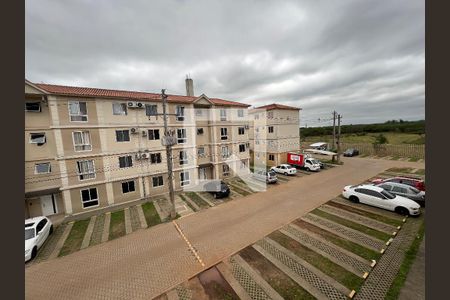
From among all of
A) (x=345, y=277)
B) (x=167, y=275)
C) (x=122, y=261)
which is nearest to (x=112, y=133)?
(x=122, y=261)

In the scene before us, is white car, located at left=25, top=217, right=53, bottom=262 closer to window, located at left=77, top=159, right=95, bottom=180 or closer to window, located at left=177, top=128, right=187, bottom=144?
window, located at left=77, top=159, right=95, bottom=180

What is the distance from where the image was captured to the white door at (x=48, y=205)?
613 inches

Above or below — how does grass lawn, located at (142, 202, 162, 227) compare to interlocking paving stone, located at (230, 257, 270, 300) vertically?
above

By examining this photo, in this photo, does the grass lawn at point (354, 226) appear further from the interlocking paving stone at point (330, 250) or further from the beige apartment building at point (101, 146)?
the beige apartment building at point (101, 146)

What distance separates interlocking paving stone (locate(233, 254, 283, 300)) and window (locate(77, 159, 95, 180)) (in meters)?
14.6

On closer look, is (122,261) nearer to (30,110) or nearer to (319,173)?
(30,110)

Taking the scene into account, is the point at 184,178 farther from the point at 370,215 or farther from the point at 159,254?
the point at 370,215

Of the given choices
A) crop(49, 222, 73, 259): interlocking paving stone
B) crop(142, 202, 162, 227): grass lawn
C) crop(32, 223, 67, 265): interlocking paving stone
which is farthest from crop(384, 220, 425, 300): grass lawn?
crop(32, 223, 67, 265): interlocking paving stone

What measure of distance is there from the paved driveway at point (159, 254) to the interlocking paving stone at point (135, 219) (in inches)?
37.4

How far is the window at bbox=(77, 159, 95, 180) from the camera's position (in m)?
15.8

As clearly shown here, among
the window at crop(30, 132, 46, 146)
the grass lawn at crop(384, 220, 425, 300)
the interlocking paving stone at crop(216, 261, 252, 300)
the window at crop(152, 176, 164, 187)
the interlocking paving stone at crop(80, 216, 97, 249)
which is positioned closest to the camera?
the grass lawn at crop(384, 220, 425, 300)

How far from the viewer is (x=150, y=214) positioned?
50.4 ft

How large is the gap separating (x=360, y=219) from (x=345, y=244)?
3.82m

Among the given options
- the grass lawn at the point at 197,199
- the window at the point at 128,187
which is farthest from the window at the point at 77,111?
the grass lawn at the point at 197,199
